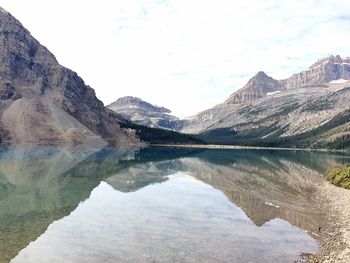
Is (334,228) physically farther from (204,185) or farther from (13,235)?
(204,185)

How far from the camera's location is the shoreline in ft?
114

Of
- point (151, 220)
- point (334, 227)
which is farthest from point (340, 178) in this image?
point (151, 220)

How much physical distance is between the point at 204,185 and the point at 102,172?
29.1 meters

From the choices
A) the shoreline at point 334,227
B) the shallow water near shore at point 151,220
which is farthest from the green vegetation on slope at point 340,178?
the shallow water near shore at point 151,220

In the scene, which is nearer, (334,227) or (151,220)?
(334,227)

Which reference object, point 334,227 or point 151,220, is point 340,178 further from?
point 151,220

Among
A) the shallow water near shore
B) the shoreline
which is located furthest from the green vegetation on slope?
the shallow water near shore

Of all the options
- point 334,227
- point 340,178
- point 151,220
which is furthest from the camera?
point 340,178

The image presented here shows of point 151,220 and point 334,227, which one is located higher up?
point 151,220

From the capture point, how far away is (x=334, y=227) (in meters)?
47.0

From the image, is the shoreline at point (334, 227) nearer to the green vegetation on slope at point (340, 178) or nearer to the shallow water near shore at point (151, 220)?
the shallow water near shore at point (151, 220)

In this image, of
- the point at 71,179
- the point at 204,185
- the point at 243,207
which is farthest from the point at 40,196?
the point at 204,185

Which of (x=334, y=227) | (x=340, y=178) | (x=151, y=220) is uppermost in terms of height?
(x=340, y=178)

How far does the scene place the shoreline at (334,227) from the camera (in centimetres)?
3477
